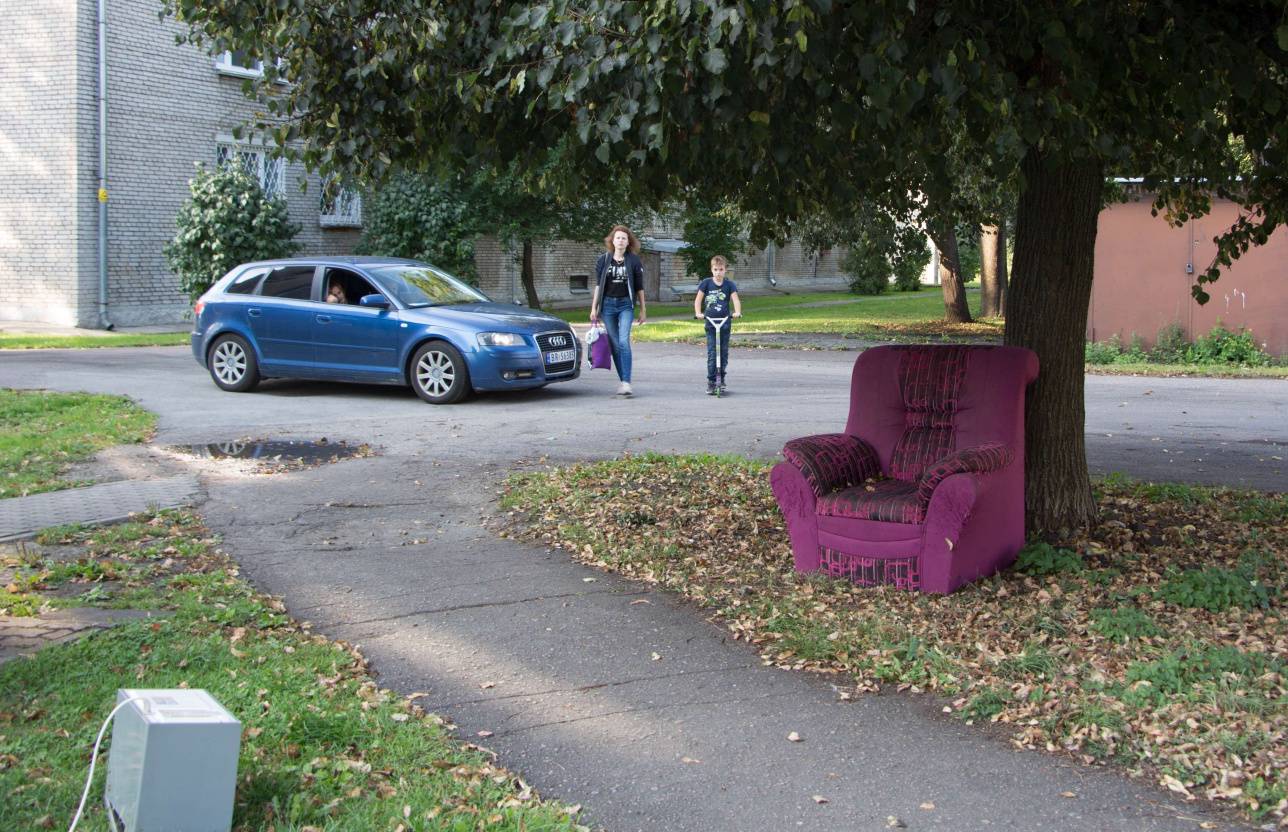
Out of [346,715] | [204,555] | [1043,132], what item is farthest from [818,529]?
[204,555]

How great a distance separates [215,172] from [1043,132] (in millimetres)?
20782

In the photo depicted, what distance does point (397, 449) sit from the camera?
10547mm

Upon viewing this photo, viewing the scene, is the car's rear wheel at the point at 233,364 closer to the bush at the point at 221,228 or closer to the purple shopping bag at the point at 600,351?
the purple shopping bag at the point at 600,351

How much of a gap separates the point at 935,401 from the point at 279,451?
582cm

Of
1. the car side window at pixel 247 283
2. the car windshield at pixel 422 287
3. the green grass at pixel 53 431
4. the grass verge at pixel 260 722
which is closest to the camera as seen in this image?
the grass verge at pixel 260 722

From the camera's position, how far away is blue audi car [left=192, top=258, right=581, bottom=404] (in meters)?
13.3

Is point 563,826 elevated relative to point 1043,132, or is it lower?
lower

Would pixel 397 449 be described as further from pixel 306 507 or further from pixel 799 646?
pixel 799 646

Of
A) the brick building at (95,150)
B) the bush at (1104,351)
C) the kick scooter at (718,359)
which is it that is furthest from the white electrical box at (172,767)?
the brick building at (95,150)

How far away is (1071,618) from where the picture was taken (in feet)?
18.7

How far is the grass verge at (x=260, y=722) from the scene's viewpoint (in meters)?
3.82

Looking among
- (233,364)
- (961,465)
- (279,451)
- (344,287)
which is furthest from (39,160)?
(961,465)

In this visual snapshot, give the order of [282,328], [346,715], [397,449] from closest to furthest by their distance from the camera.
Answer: [346,715] < [397,449] < [282,328]

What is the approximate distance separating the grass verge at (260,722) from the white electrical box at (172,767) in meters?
0.24
